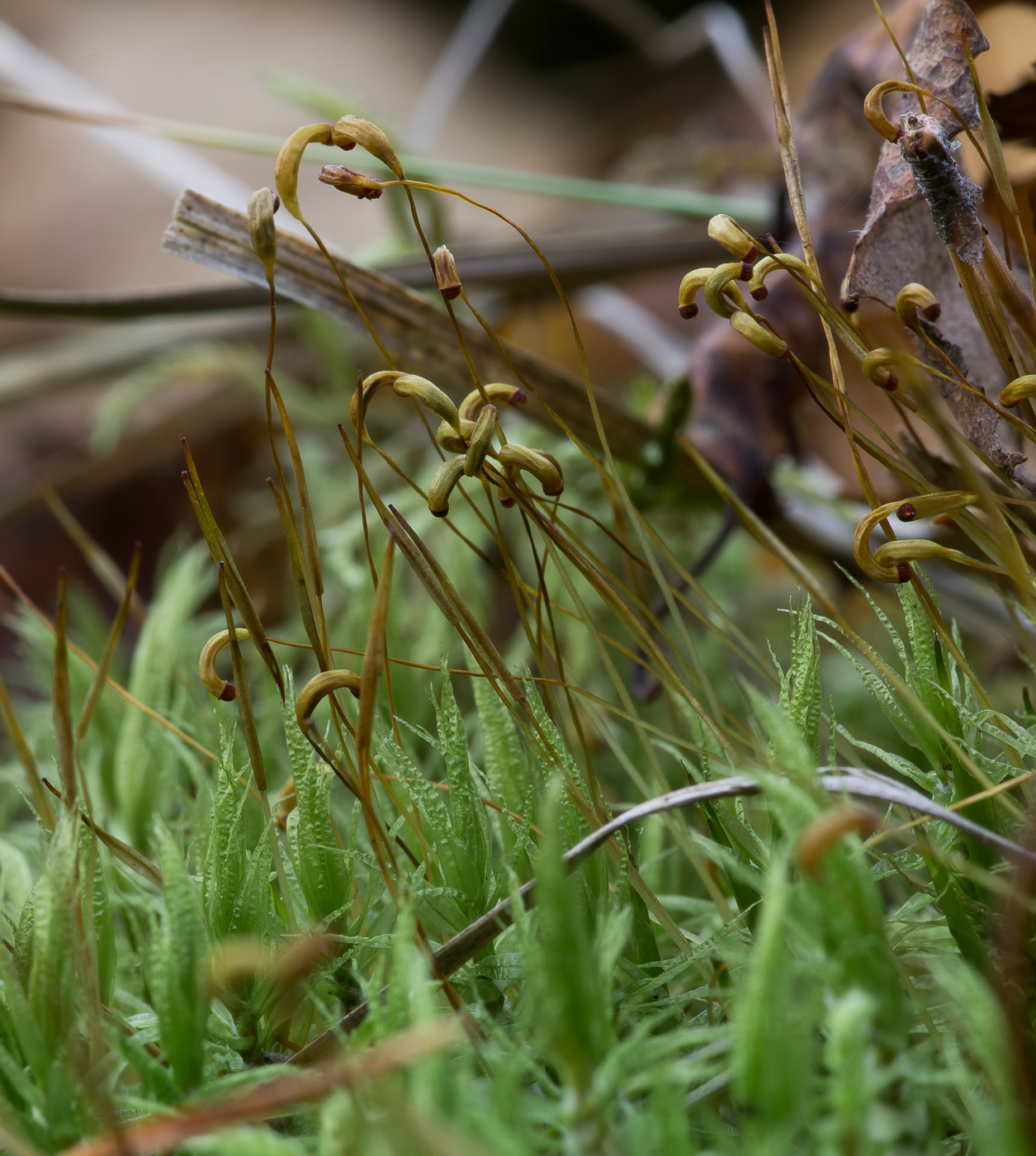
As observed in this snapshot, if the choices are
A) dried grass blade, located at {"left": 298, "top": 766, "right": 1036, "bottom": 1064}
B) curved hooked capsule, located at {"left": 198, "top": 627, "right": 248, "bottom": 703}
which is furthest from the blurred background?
dried grass blade, located at {"left": 298, "top": 766, "right": 1036, "bottom": 1064}

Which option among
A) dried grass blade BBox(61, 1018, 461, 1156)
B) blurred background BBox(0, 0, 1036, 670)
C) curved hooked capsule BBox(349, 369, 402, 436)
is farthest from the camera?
blurred background BBox(0, 0, 1036, 670)

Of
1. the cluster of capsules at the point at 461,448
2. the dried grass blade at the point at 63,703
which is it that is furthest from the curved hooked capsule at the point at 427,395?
the dried grass blade at the point at 63,703

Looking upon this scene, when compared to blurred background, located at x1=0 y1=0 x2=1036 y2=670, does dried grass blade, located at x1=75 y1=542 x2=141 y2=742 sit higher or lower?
lower

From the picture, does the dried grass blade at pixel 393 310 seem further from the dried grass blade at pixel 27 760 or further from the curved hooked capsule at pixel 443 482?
the dried grass blade at pixel 27 760

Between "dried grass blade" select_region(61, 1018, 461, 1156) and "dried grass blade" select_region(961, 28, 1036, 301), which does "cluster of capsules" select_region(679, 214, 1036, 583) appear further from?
"dried grass blade" select_region(61, 1018, 461, 1156)

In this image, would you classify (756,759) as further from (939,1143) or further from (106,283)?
(106,283)

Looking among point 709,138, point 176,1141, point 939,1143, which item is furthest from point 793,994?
point 709,138
